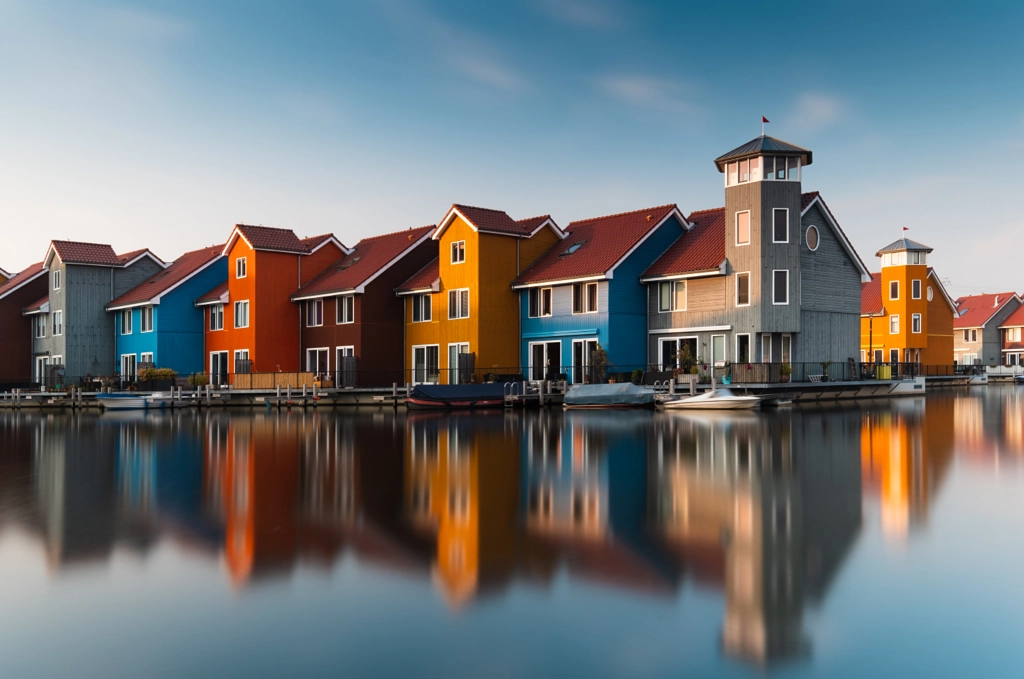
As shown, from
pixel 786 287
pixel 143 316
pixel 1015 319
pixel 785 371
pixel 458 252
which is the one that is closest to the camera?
pixel 785 371

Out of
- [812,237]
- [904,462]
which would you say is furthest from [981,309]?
[904,462]

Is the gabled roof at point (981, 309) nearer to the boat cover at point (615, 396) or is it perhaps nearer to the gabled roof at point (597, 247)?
the gabled roof at point (597, 247)

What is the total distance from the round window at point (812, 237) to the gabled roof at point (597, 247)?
6.41 metres

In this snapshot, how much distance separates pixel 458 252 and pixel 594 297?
784 centimetres

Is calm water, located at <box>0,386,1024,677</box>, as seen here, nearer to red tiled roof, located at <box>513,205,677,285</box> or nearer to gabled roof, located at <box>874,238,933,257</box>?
red tiled roof, located at <box>513,205,677,285</box>

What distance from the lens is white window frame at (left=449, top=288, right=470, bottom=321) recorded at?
4542cm

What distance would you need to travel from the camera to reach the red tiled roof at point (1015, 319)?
94.6 m

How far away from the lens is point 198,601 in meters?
8.09

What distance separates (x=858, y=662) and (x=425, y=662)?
3090 millimetres

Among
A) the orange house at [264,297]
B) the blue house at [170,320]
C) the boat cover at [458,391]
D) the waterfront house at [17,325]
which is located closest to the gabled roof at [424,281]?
the orange house at [264,297]

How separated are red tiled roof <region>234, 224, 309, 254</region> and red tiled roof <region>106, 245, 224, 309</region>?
272 inches

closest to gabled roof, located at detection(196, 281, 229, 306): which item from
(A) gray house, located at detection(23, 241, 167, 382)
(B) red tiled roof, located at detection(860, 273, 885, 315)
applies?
(A) gray house, located at detection(23, 241, 167, 382)

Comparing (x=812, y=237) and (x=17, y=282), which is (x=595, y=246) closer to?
(x=812, y=237)

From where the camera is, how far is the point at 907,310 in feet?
226
